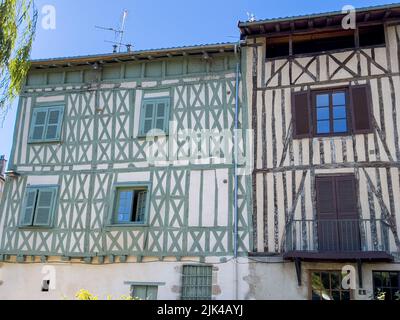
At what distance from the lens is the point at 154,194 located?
486 inches

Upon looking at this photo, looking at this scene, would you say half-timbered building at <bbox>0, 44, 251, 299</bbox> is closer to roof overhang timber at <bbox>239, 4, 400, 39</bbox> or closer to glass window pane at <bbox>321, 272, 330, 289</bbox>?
roof overhang timber at <bbox>239, 4, 400, 39</bbox>

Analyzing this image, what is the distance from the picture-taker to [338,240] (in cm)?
1070

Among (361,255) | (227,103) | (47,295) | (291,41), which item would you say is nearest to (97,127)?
(227,103)

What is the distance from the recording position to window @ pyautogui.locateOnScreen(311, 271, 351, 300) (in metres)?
10.7

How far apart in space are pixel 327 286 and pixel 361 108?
168 inches

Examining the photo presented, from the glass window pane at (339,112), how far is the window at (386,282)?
376 centimetres

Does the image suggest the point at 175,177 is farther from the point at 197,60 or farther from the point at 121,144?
the point at 197,60

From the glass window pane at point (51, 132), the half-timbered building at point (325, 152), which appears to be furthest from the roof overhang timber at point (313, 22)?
the glass window pane at point (51, 132)

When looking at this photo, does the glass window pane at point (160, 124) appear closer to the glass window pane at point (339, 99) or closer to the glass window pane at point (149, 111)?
the glass window pane at point (149, 111)

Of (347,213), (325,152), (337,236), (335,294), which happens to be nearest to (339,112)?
(325,152)

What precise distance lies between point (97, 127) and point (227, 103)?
12.1 feet

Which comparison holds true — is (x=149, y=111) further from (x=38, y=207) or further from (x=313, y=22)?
(x=313, y=22)

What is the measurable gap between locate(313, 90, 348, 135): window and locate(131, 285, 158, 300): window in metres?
5.52

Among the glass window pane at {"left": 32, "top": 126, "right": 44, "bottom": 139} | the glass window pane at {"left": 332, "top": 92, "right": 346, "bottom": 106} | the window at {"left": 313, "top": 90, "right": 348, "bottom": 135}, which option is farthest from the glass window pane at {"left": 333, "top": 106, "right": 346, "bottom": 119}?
the glass window pane at {"left": 32, "top": 126, "right": 44, "bottom": 139}
